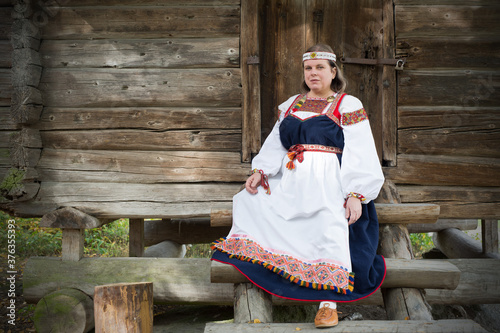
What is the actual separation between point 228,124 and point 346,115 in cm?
121

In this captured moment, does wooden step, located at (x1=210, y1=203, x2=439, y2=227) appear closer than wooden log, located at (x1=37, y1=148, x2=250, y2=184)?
Yes

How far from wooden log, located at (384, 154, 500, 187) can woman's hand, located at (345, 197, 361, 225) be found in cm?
130

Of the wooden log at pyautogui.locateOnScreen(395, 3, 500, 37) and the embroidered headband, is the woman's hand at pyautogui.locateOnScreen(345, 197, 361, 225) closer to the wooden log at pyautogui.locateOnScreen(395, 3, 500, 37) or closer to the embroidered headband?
the embroidered headband

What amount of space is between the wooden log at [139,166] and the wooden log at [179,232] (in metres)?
1.62

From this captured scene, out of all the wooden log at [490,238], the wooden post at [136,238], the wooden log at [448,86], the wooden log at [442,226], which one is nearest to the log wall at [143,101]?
the wooden post at [136,238]

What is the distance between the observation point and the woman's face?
9.99 ft

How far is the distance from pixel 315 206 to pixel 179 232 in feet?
9.83

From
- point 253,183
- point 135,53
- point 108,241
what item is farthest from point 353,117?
point 108,241

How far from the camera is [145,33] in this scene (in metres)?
3.82

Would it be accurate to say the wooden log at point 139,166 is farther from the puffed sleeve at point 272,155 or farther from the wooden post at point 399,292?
the wooden post at point 399,292

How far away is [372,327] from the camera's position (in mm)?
2123

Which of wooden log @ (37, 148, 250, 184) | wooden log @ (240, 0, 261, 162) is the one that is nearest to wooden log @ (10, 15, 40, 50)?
wooden log @ (37, 148, 250, 184)

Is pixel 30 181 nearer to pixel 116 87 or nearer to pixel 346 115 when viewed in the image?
pixel 116 87

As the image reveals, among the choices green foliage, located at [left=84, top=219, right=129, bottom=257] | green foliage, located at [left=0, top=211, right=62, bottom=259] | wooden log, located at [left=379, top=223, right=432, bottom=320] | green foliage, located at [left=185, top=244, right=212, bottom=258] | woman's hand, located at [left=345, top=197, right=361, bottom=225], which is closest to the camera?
wooden log, located at [left=379, top=223, right=432, bottom=320]
